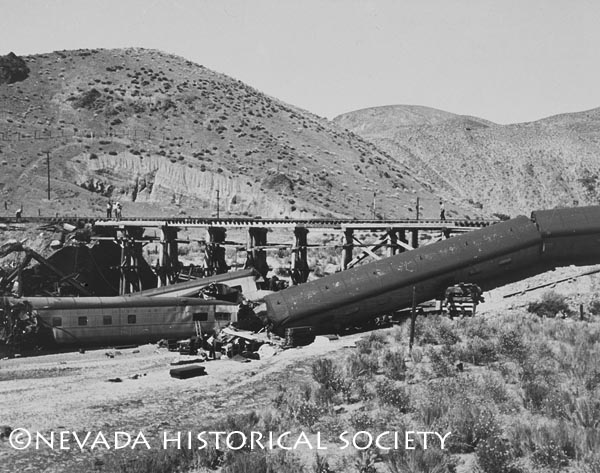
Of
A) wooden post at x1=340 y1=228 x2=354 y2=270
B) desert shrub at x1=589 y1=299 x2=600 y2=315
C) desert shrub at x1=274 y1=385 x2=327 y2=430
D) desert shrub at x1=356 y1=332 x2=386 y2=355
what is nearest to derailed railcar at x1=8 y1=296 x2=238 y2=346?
wooden post at x1=340 y1=228 x2=354 y2=270

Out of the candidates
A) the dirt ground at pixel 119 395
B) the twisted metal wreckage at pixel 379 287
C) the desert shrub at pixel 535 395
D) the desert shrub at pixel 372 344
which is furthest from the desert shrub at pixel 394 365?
the twisted metal wreckage at pixel 379 287

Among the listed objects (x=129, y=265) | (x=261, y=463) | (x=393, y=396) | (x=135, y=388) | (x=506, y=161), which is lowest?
(x=135, y=388)

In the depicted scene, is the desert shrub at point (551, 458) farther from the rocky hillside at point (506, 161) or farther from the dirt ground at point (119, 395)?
the rocky hillside at point (506, 161)

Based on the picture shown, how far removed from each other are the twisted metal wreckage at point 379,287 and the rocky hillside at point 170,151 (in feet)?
122

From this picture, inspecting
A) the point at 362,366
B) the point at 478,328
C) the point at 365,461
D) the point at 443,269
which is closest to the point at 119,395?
the point at 362,366

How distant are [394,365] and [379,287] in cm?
829

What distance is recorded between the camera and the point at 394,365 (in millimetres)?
16984

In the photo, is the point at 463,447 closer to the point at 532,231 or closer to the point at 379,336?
the point at 379,336

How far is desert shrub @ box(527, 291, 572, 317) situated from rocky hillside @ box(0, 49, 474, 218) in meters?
42.0

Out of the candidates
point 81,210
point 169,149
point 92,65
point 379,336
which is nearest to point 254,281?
point 379,336

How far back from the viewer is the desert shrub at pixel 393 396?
14.0 meters

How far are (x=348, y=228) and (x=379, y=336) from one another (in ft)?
39.8

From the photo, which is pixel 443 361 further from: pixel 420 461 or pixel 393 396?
pixel 420 461

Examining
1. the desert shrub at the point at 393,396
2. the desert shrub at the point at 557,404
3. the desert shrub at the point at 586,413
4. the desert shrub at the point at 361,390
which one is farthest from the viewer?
the desert shrub at the point at 361,390
